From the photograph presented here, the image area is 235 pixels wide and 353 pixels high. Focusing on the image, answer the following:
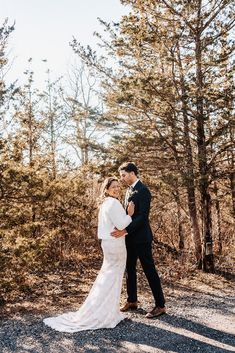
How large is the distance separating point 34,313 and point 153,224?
8590 mm

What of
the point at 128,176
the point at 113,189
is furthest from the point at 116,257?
the point at 128,176

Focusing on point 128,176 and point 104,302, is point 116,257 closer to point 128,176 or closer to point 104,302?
point 104,302

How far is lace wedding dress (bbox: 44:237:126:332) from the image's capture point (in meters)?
5.88

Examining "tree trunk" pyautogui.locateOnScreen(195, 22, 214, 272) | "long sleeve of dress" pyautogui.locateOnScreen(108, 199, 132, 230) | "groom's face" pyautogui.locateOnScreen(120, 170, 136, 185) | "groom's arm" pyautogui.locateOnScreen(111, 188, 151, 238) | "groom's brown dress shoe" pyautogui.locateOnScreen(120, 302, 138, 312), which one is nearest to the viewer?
"long sleeve of dress" pyautogui.locateOnScreen(108, 199, 132, 230)

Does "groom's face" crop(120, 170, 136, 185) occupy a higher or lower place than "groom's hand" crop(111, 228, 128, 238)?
higher

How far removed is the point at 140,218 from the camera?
21.1 feet

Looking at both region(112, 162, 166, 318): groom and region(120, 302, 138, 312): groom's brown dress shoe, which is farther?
region(120, 302, 138, 312): groom's brown dress shoe

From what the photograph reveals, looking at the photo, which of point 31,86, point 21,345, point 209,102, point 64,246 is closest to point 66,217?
point 64,246

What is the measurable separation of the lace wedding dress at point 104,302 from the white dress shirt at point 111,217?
16cm

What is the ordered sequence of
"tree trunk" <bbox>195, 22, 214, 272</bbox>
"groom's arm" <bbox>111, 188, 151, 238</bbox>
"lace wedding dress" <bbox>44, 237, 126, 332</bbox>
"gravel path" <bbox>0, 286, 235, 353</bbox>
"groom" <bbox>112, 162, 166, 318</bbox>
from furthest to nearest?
"tree trunk" <bbox>195, 22, 214, 272</bbox> → "groom" <bbox>112, 162, 166, 318</bbox> → "groom's arm" <bbox>111, 188, 151, 238</bbox> → "lace wedding dress" <bbox>44, 237, 126, 332</bbox> → "gravel path" <bbox>0, 286, 235, 353</bbox>

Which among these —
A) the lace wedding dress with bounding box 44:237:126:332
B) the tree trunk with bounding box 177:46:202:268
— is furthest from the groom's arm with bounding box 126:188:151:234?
the tree trunk with bounding box 177:46:202:268

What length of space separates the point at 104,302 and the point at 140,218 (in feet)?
4.57

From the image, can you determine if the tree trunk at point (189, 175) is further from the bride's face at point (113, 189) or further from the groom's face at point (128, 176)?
the bride's face at point (113, 189)

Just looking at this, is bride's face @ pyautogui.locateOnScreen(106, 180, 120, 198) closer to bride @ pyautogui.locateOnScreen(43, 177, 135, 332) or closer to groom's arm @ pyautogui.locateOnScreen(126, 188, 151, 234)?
bride @ pyautogui.locateOnScreen(43, 177, 135, 332)
